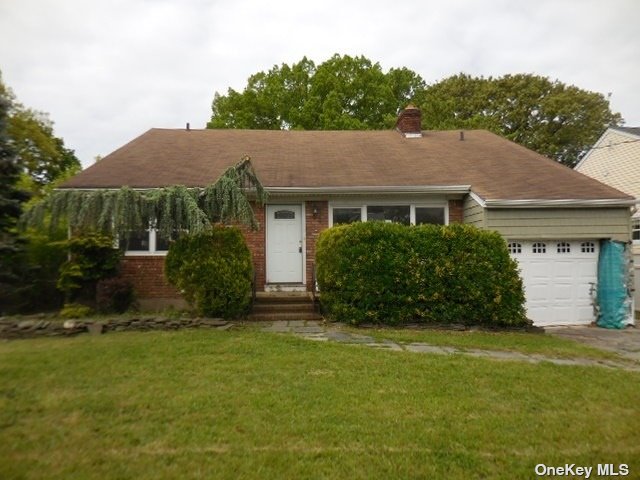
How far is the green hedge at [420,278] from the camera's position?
8.58 m

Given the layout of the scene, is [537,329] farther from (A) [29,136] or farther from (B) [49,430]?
(A) [29,136]

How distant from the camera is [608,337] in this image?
878 centimetres

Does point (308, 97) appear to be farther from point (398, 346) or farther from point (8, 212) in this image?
point (398, 346)

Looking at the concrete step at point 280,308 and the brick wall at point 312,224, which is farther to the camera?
the brick wall at point 312,224

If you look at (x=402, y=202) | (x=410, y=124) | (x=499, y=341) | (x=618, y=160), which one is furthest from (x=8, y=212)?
(x=618, y=160)

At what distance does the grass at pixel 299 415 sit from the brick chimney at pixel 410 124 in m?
11.2

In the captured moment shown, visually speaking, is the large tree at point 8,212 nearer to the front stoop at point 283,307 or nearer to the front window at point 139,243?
the front window at point 139,243

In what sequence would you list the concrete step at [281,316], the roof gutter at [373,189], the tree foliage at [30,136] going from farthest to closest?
the tree foliage at [30,136], the roof gutter at [373,189], the concrete step at [281,316]

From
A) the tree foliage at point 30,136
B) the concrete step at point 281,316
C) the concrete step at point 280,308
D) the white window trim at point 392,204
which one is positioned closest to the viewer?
the concrete step at point 281,316

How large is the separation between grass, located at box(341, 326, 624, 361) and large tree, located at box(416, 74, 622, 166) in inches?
910

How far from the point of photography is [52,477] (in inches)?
113

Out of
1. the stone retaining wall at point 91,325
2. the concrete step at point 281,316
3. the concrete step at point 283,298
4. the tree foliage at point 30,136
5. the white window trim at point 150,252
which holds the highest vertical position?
→ the tree foliage at point 30,136

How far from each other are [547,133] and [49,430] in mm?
33374

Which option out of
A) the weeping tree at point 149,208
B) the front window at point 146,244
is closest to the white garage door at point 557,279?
the weeping tree at point 149,208
